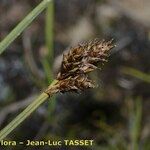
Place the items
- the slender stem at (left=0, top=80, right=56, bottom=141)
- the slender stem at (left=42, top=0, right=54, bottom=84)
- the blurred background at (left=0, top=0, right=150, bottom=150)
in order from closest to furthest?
the slender stem at (left=0, top=80, right=56, bottom=141)
the slender stem at (left=42, top=0, right=54, bottom=84)
the blurred background at (left=0, top=0, right=150, bottom=150)

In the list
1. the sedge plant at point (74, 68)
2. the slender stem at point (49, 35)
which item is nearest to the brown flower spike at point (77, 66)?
the sedge plant at point (74, 68)

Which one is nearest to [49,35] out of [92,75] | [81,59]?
[81,59]

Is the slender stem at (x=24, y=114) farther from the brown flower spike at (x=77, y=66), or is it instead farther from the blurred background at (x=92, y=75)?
the blurred background at (x=92, y=75)

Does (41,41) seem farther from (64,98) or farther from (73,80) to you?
(73,80)

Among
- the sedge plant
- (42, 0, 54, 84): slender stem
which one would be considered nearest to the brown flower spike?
the sedge plant

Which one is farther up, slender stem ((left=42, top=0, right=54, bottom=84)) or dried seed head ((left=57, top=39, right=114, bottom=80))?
slender stem ((left=42, top=0, right=54, bottom=84))

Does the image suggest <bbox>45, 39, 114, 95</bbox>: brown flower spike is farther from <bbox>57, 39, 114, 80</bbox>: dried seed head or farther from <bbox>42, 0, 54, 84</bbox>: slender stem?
<bbox>42, 0, 54, 84</bbox>: slender stem

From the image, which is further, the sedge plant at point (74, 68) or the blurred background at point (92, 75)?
the blurred background at point (92, 75)
